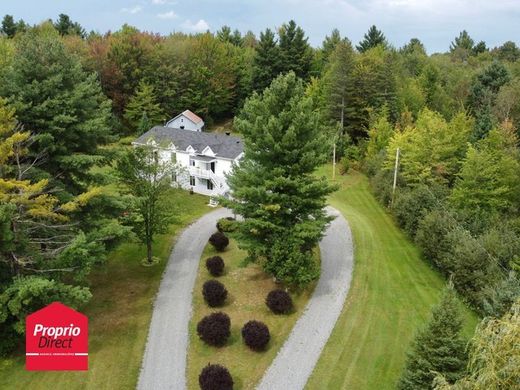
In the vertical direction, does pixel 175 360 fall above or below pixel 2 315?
below

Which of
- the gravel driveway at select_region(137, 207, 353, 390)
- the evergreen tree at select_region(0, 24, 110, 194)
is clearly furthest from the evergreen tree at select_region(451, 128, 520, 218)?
the evergreen tree at select_region(0, 24, 110, 194)

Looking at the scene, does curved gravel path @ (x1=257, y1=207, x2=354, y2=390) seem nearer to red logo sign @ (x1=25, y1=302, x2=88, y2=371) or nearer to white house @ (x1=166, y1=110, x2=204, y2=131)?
red logo sign @ (x1=25, y1=302, x2=88, y2=371)

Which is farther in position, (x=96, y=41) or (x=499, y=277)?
(x=96, y=41)

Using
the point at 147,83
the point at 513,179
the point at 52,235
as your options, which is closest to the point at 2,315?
the point at 52,235

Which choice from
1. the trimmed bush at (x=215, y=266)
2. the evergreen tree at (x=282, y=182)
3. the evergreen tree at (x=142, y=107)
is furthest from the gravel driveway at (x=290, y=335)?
the evergreen tree at (x=142, y=107)

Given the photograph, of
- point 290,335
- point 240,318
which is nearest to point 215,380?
point 290,335

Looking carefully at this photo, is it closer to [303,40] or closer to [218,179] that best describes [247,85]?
[303,40]

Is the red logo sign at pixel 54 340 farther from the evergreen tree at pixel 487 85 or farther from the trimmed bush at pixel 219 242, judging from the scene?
the evergreen tree at pixel 487 85

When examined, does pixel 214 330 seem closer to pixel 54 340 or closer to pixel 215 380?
pixel 215 380
